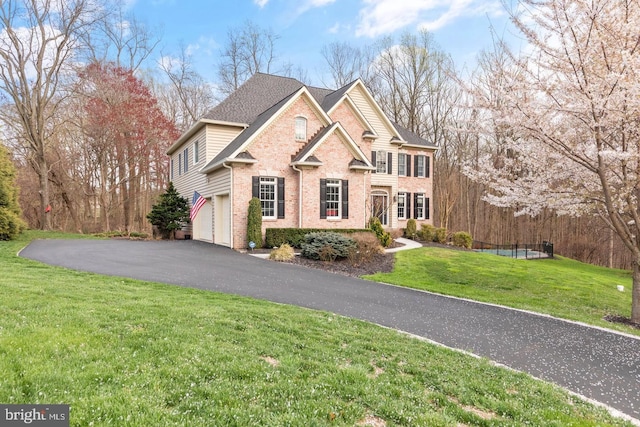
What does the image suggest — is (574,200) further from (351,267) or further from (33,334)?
(33,334)

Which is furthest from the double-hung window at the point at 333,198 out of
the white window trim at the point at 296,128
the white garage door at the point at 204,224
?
the white garage door at the point at 204,224

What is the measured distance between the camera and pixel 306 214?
16547 millimetres

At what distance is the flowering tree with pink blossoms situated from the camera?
6902 millimetres

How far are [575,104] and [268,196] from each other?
38.1 feet

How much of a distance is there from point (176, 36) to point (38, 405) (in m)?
35.0

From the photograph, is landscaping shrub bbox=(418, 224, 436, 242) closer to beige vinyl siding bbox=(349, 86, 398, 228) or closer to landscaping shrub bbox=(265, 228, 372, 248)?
beige vinyl siding bbox=(349, 86, 398, 228)

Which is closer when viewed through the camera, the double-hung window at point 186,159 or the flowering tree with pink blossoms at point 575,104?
the flowering tree with pink blossoms at point 575,104

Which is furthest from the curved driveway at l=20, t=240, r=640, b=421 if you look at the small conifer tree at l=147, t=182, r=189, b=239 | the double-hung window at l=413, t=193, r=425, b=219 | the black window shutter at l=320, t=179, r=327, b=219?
the double-hung window at l=413, t=193, r=425, b=219

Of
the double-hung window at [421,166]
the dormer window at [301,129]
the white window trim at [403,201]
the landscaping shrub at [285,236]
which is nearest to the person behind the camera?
the landscaping shrub at [285,236]

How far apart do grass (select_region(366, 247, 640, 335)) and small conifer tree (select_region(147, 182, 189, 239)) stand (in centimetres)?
1186

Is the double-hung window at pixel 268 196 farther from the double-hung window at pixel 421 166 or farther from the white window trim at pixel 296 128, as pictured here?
the double-hung window at pixel 421 166

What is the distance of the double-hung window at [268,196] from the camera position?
630 inches

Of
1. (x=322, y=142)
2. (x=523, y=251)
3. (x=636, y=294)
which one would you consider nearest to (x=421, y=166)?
(x=523, y=251)

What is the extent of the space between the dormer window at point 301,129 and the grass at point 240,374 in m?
12.4
